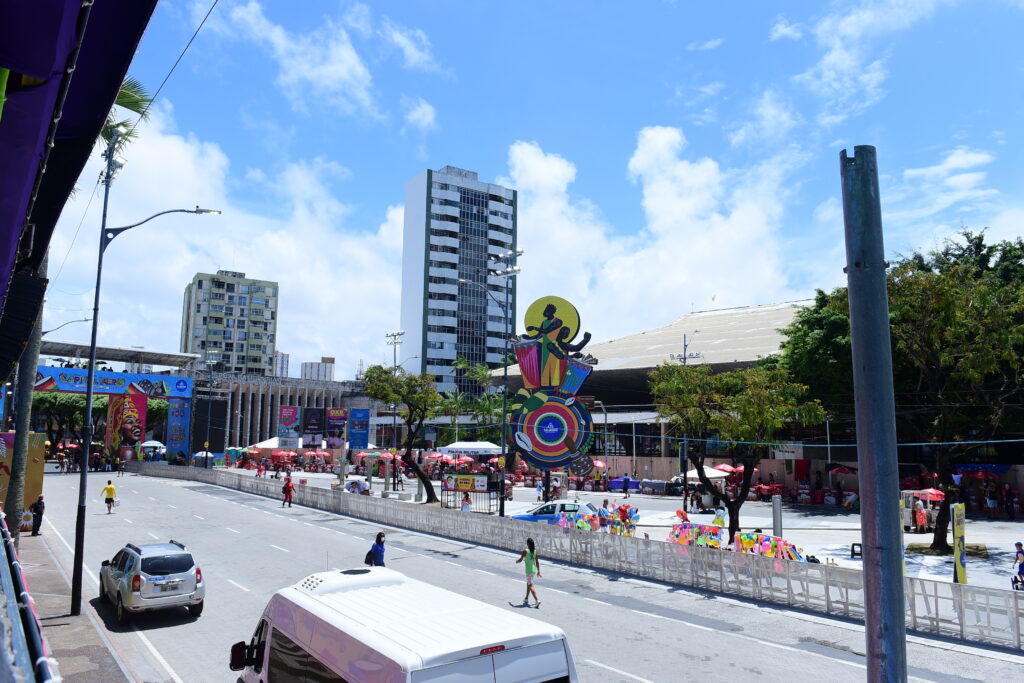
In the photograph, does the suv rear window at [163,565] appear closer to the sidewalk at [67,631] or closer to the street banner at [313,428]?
the sidewalk at [67,631]

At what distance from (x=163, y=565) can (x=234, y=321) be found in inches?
4710

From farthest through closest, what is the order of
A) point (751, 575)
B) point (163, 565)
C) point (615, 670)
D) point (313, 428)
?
point (313, 428) → point (751, 575) → point (163, 565) → point (615, 670)

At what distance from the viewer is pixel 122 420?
6606cm

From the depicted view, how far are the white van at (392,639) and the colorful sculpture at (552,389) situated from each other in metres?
24.6

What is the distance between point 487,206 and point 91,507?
95464 millimetres

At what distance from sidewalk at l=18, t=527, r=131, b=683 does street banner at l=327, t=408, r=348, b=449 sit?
1993 inches

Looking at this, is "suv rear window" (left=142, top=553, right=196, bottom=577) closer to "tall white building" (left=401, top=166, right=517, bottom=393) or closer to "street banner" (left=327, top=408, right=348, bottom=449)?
"street banner" (left=327, top=408, right=348, bottom=449)

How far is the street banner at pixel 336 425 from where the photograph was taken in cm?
7188

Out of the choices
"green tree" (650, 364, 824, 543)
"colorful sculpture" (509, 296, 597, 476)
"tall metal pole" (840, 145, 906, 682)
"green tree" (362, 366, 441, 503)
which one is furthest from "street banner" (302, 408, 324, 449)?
"tall metal pole" (840, 145, 906, 682)

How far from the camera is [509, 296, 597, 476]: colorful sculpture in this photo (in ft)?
106

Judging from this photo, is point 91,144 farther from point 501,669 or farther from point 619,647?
point 619,647

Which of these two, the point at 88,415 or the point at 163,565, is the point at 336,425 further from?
the point at 163,565

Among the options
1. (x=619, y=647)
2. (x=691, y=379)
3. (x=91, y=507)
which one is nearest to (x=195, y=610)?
(x=619, y=647)

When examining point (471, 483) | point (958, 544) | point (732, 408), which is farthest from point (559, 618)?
point (471, 483)
